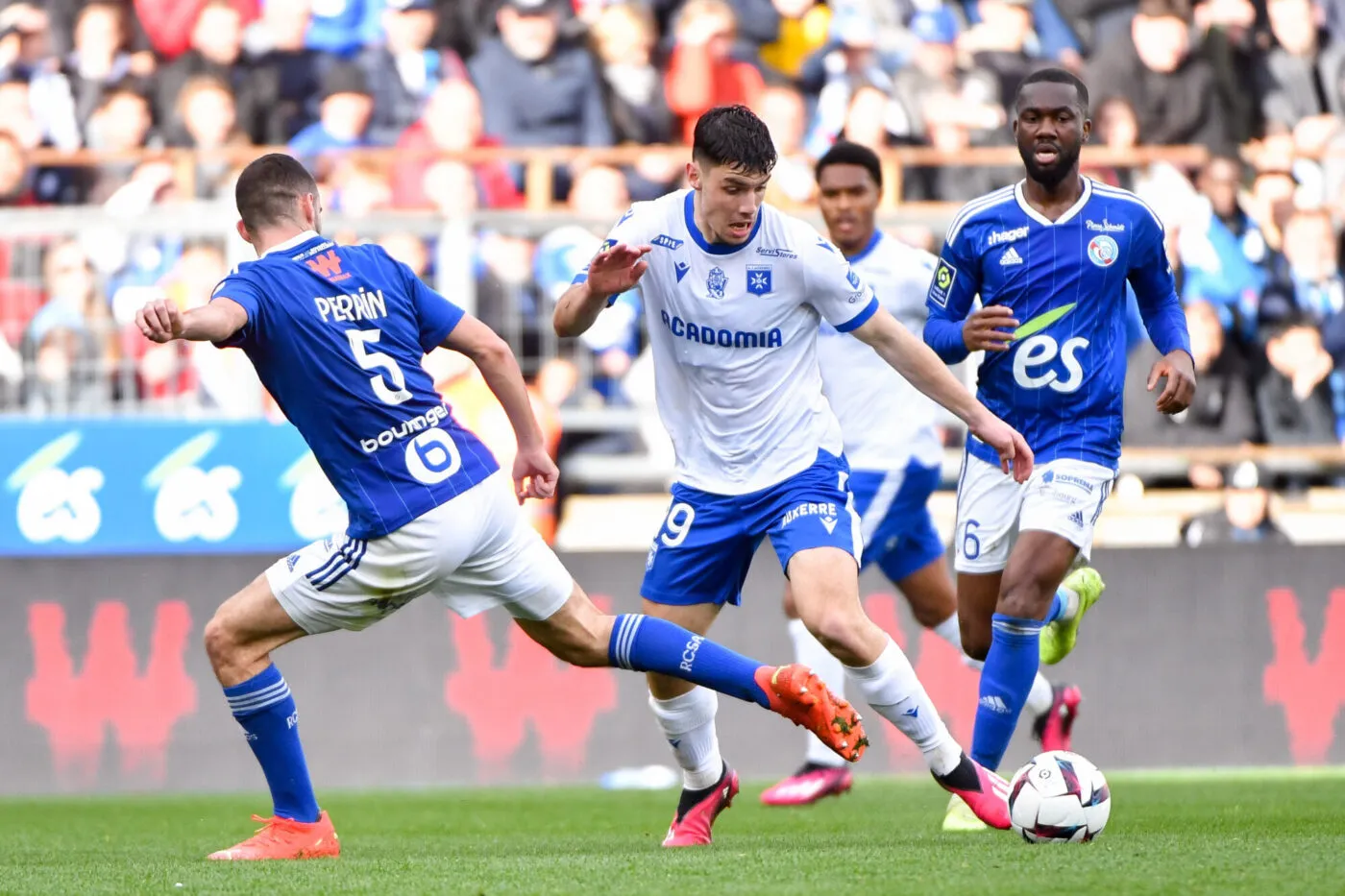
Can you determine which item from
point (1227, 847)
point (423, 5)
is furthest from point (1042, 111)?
point (423, 5)

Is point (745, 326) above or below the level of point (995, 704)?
above

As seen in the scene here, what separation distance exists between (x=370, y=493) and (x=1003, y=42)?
8.89m

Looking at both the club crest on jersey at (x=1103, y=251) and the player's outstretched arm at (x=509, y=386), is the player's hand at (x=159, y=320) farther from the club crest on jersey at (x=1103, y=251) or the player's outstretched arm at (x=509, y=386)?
the club crest on jersey at (x=1103, y=251)

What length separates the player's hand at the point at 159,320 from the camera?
4.95 m

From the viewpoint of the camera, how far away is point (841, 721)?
520cm

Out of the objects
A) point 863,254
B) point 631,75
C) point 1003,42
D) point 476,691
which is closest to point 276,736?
point 863,254

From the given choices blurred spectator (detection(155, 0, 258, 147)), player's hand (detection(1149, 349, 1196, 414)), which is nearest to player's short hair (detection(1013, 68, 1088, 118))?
player's hand (detection(1149, 349, 1196, 414))

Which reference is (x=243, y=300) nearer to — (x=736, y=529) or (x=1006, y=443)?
(x=736, y=529)

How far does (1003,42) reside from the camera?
→ 13.3 metres

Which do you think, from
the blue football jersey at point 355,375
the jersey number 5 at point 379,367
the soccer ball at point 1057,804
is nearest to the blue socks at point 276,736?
the blue football jersey at point 355,375

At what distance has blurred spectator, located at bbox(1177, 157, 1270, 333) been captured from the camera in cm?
1166

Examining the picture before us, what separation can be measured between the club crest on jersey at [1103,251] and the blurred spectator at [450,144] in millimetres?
6113

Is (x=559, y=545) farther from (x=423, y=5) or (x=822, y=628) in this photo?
(x=822, y=628)

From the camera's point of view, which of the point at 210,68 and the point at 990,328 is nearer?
the point at 990,328
